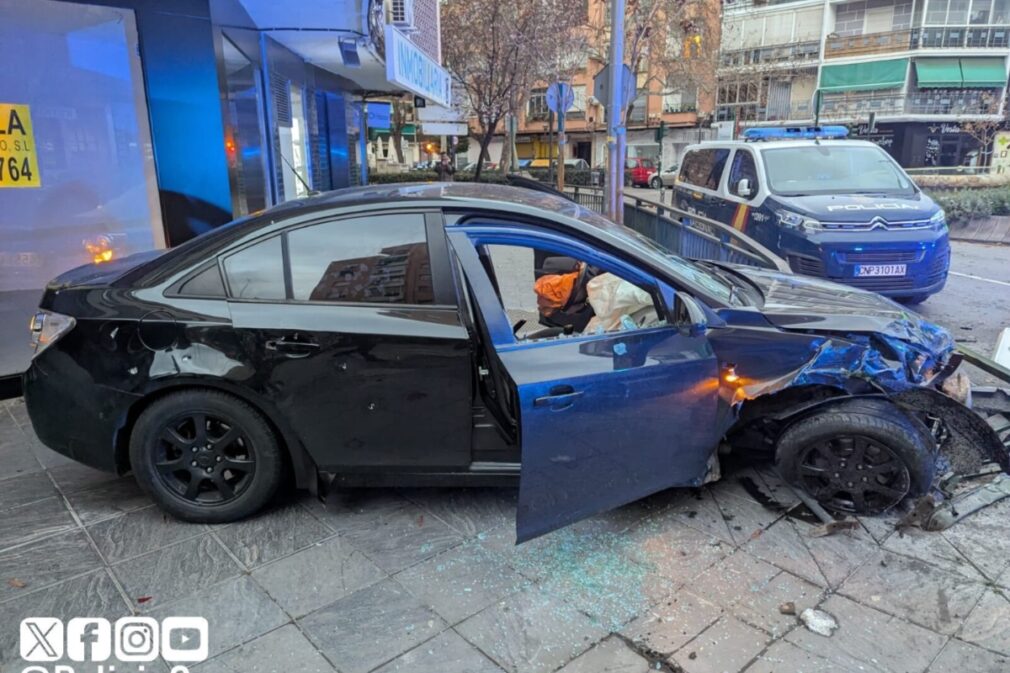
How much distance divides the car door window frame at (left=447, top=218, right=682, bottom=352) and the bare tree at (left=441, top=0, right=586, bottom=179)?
18207 mm

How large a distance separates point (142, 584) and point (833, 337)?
3.29 meters

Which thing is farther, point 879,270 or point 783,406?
point 879,270

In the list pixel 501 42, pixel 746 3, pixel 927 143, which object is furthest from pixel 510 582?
pixel 746 3

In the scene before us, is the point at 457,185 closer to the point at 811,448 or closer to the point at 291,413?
the point at 291,413

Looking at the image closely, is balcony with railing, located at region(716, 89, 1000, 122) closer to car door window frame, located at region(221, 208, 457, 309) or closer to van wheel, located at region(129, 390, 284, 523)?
car door window frame, located at region(221, 208, 457, 309)

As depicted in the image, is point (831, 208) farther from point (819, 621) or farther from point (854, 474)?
point (819, 621)

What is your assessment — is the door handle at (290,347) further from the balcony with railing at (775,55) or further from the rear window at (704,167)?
the balcony with railing at (775,55)

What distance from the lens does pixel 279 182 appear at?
1058cm

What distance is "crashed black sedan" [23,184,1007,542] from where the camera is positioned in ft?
9.81

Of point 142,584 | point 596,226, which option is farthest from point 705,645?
point 142,584

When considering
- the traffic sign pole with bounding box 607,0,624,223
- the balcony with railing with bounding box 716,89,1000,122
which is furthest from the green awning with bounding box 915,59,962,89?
the traffic sign pole with bounding box 607,0,624,223

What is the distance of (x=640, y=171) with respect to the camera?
38062mm

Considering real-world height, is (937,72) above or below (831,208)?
above

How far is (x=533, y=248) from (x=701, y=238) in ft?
16.6
